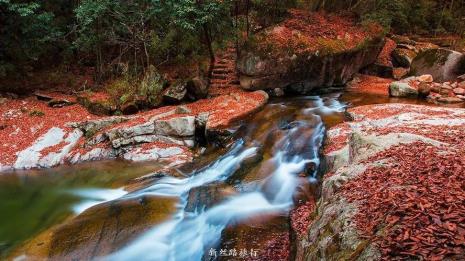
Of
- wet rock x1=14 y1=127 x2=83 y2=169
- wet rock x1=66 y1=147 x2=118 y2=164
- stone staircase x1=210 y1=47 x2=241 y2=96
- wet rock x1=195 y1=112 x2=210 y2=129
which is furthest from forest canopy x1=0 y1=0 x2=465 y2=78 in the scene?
wet rock x1=66 y1=147 x2=118 y2=164

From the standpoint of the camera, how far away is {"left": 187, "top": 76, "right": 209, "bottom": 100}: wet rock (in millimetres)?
13523

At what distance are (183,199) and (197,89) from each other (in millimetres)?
6318

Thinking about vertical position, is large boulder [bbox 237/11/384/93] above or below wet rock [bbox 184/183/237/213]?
above

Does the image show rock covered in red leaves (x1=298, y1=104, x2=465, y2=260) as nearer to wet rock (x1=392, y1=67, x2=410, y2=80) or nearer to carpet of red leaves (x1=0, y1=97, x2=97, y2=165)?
carpet of red leaves (x1=0, y1=97, x2=97, y2=165)

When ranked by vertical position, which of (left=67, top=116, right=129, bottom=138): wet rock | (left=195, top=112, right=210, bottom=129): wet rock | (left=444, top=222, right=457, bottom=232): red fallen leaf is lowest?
(left=67, top=116, right=129, bottom=138): wet rock

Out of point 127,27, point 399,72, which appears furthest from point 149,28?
point 399,72

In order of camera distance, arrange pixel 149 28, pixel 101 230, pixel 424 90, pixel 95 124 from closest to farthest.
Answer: pixel 101 230
pixel 95 124
pixel 424 90
pixel 149 28

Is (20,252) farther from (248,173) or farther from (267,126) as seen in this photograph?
(267,126)

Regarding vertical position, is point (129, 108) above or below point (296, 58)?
below

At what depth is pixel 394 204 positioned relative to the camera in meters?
3.50

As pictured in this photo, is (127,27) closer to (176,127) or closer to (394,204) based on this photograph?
(176,127)

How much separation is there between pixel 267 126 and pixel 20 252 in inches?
278

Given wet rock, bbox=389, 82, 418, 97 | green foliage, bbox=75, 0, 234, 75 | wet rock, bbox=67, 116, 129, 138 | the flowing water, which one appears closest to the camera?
the flowing water

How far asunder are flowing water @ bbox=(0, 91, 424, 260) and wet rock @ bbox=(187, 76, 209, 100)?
2.94 meters
